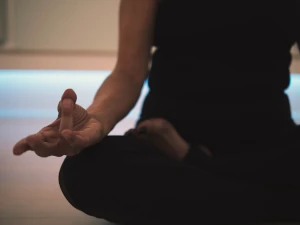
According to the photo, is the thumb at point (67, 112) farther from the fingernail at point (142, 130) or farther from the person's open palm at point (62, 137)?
the fingernail at point (142, 130)

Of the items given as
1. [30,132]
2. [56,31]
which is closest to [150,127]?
[30,132]

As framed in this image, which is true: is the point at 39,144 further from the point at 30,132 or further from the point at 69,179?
the point at 30,132

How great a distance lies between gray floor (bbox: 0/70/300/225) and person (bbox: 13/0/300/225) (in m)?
0.15

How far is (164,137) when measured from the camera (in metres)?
0.71

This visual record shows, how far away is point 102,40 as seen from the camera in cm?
219

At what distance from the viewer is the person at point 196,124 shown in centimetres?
57

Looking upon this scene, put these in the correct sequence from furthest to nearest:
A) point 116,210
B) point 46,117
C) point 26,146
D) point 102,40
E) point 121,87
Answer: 1. point 102,40
2. point 46,117
3. point 121,87
4. point 116,210
5. point 26,146

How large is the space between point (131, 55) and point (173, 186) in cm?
31

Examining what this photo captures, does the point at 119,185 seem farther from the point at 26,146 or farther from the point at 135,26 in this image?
the point at 135,26

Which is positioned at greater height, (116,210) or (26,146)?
(26,146)

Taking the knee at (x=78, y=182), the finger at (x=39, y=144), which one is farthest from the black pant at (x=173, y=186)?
the finger at (x=39, y=144)

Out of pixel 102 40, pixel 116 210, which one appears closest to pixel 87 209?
pixel 116 210

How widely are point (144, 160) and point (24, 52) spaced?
5.87ft

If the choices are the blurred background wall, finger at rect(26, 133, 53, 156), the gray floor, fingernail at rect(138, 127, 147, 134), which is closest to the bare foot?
fingernail at rect(138, 127, 147, 134)
